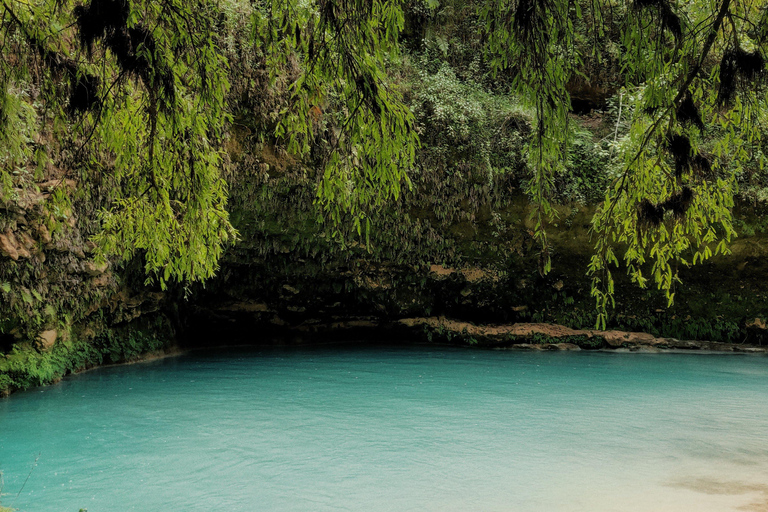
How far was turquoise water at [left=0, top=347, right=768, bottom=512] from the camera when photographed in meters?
5.23

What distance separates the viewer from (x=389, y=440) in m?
6.91

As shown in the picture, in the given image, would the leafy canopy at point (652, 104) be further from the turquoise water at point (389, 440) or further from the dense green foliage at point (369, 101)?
the turquoise water at point (389, 440)

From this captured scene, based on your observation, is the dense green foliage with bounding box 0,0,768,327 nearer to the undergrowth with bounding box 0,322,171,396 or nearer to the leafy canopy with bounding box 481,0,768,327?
the leafy canopy with bounding box 481,0,768,327

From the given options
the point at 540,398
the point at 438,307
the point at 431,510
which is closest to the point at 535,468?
the point at 431,510

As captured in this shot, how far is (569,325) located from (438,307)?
10.7ft

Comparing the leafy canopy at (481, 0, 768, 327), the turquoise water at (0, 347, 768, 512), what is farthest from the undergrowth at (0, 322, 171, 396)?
the leafy canopy at (481, 0, 768, 327)

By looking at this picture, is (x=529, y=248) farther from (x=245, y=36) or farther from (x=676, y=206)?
(x=676, y=206)

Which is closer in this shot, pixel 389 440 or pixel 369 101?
pixel 369 101

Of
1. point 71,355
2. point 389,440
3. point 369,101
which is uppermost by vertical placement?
point 369,101

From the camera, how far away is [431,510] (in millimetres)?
4977

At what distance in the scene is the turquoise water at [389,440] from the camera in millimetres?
5230

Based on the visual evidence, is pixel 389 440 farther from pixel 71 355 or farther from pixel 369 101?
pixel 71 355

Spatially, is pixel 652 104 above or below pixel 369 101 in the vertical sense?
above

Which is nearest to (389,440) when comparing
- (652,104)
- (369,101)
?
(652,104)
